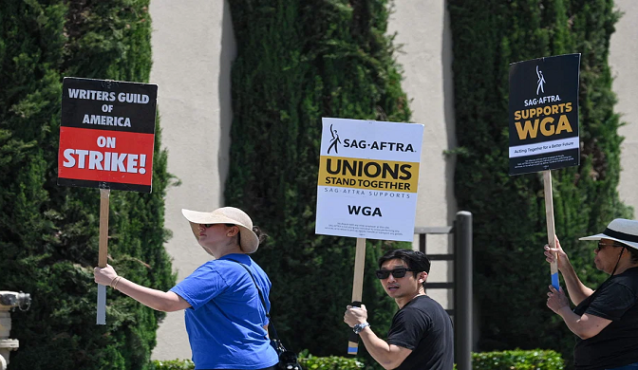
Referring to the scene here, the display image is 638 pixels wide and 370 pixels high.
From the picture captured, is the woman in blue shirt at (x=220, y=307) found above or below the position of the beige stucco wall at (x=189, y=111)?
below

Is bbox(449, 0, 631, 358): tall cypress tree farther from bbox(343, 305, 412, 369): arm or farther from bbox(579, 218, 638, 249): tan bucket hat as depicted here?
bbox(343, 305, 412, 369): arm

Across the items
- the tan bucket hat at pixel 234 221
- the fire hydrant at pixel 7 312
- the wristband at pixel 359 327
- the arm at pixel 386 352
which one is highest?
the tan bucket hat at pixel 234 221

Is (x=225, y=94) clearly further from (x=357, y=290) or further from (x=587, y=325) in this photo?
(x=587, y=325)

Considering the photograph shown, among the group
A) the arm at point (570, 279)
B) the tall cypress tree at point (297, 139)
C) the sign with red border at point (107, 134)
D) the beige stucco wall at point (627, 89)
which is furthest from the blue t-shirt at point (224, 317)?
the beige stucco wall at point (627, 89)

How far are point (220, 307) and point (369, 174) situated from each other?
122 cm

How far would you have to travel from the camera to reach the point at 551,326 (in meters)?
9.56

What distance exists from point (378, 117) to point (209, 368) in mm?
4931

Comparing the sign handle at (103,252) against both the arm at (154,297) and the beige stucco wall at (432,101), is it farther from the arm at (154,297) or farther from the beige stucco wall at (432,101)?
the beige stucco wall at (432,101)

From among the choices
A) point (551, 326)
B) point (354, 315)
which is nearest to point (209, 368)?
point (354, 315)

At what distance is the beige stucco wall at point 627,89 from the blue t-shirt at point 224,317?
7.78 meters

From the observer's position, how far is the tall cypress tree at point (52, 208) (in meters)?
6.45

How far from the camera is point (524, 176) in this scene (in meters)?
9.60

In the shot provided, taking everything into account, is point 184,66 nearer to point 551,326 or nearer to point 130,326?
point 130,326

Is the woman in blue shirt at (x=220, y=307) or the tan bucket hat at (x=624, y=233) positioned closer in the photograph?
the woman in blue shirt at (x=220, y=307)
